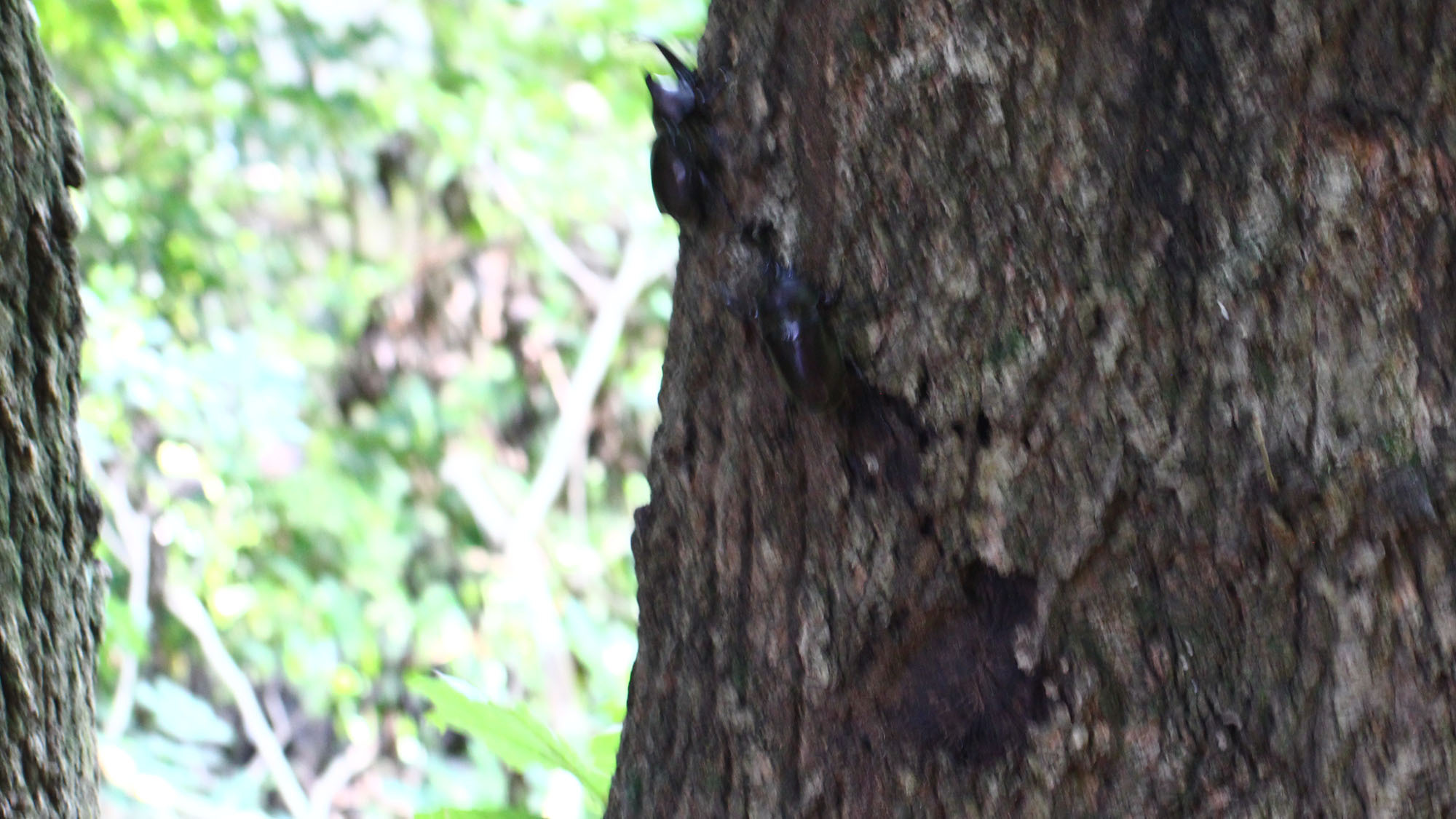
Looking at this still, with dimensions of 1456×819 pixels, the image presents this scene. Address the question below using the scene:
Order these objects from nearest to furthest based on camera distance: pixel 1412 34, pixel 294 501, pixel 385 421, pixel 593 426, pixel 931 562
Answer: pixel 1412 34
pixel 931 562
pixel 294 501
pixel 385 421
pixel 593 426

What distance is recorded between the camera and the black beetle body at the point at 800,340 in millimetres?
800

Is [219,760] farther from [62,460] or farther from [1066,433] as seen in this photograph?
[1066,433]

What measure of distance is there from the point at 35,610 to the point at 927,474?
797mm

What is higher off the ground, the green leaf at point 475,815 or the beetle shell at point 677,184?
the beetle shell at point 677,184

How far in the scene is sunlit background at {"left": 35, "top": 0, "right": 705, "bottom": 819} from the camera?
9.99ft

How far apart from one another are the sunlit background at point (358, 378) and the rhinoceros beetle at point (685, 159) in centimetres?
155

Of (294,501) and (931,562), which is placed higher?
(294,501)

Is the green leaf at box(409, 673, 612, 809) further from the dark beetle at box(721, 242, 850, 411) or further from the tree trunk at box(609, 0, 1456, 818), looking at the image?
the dark beetle at box(721, 242, 850, 411)

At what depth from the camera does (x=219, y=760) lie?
12.4 feet

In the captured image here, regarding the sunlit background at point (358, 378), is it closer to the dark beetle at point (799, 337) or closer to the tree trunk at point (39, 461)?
the tree trunk at point (39, 461)

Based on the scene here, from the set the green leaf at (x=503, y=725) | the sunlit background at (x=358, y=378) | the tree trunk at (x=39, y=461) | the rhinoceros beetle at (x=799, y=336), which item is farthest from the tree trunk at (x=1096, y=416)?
the sunlit background at (x=358, y=378)

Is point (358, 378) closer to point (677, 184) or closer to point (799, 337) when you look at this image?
point (677, 184)

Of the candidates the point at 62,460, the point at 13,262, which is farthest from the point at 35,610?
the point at 13,262

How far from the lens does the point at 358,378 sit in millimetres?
4270
